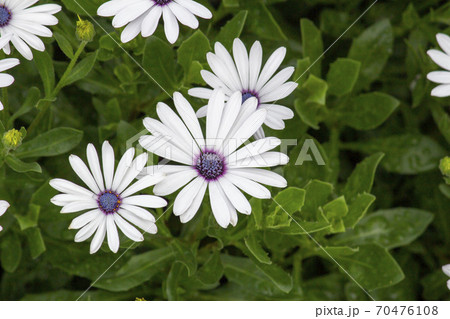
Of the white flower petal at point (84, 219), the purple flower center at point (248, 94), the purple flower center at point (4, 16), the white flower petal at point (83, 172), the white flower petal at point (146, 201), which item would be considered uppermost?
the purple flower center at point (4, 16)

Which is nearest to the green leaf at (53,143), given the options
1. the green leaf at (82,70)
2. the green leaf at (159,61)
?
the green leaf at (82,70)

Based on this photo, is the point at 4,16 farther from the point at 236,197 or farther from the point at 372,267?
the point at 372,267

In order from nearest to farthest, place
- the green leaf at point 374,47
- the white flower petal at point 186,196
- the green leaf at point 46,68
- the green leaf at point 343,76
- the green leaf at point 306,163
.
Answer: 1. the white flower petal at point 186,196
2. the green leaf at point 46,68
3. the green leaf at point 306,163
4. the green leaf at point 343,76
5. the green leaf at point 374,47

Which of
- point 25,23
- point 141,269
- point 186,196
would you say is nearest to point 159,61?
point 25,23

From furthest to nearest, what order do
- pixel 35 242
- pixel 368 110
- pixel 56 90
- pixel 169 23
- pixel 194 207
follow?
pixel 368 110 < pixel 35 242 < pixel 56 90 < pixel 169 23 < pixel 194 207

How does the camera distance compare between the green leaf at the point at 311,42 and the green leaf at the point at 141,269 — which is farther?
the green leaf at the point at 311,42

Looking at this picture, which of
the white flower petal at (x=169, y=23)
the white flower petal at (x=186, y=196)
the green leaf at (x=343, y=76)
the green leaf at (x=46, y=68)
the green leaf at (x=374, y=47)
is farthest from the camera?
the green leaf at (x=374, y=47)

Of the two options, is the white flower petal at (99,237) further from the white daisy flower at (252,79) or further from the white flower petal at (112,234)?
the white daisy flower at (252,79)

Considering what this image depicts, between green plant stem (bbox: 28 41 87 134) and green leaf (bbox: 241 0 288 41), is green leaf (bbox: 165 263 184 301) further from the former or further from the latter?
green leaf (bbox: 241 0 288 41)
